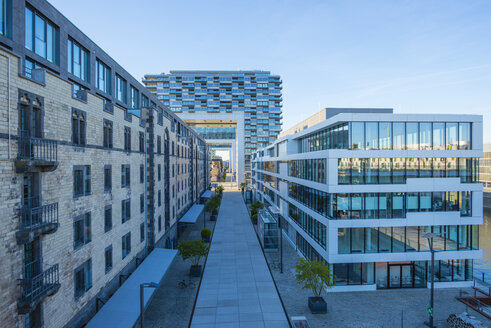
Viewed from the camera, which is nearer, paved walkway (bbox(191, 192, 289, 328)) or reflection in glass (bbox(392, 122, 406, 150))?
paved walkway (bbox(191, 192, 289, 328))

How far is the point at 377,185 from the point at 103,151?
19065mm

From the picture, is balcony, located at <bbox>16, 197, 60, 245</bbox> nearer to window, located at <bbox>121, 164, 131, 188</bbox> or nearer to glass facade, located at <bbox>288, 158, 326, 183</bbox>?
window, located at <bbox>121, 164, 131, 188</bbox>

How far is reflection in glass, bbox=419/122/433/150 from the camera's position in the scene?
2141 cm

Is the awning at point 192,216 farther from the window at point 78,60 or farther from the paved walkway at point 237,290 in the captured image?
the window at point 78,60

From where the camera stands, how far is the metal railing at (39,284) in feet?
33.7

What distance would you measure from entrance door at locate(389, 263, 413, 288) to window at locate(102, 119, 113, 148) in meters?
22.2

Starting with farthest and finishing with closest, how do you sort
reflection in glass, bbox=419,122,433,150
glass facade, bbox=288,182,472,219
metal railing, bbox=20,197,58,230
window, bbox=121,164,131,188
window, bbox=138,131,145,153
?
window, bbox=138,131,145,153
reflection in glass, bbox=419,122,433,150
glass facade, bbox=288,182,472,219
window, bbox=121,164,131,188
metal railing, bbox=20,197,58,230

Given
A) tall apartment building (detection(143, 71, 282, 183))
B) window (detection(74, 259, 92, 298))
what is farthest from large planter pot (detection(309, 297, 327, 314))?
tall apartment building (detection(143, 71, 282, 183))

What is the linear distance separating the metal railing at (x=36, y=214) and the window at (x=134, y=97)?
58.3 ft

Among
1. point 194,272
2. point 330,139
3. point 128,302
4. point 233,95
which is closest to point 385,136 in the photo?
point 330,139

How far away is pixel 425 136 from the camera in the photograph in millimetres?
21453

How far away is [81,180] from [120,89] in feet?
46.1

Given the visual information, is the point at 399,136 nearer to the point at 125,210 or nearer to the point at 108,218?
the point at 125,210

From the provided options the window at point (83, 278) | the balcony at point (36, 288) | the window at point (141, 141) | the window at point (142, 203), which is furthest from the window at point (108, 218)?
the window at point (141, 141)
